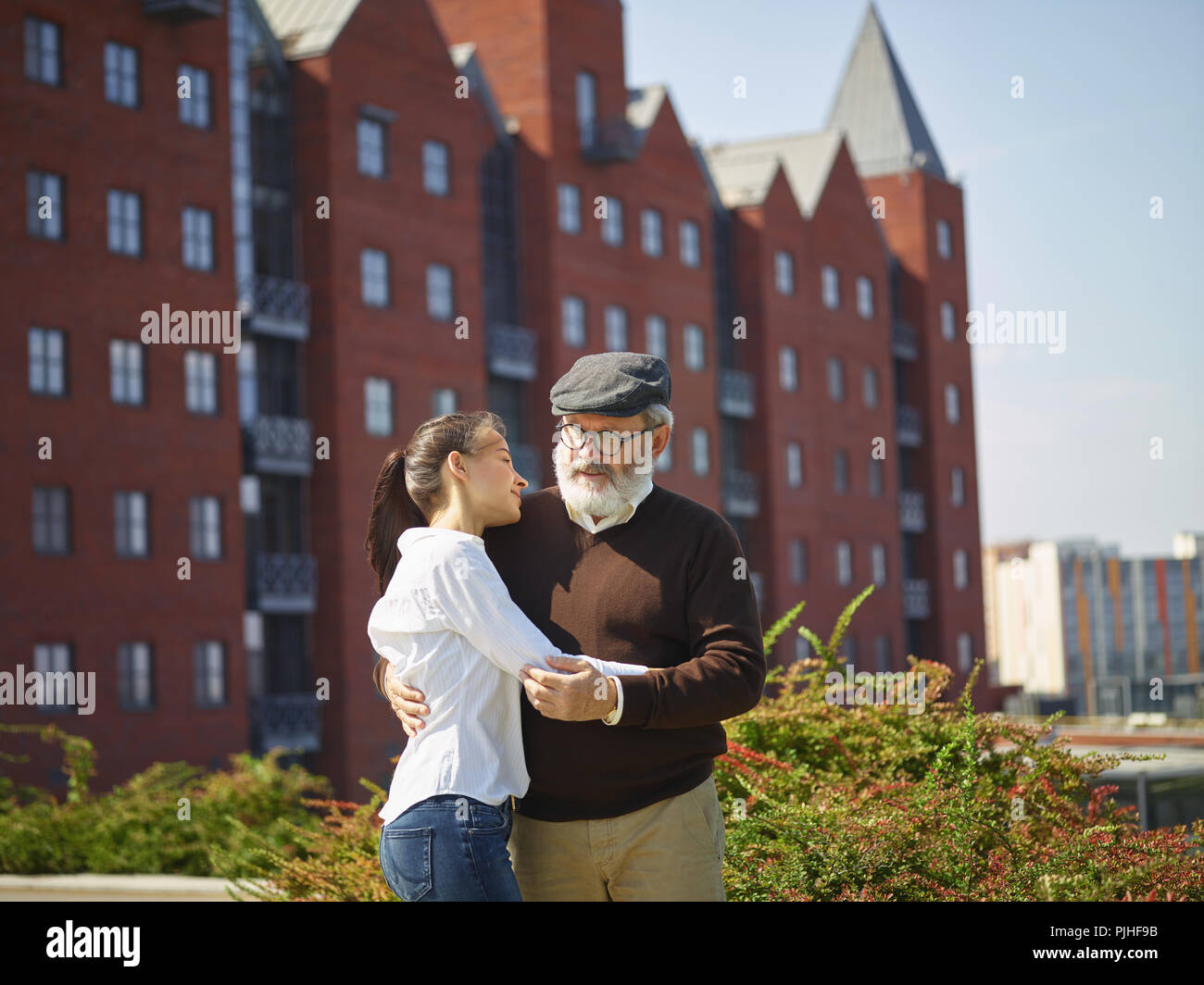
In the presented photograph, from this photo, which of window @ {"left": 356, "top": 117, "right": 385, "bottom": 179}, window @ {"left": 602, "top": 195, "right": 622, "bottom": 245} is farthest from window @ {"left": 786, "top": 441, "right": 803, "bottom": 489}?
window @ {"left": 356, "top": 117, "right": 385, "bottom": 179}

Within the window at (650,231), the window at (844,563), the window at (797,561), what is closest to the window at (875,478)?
the window at (844,563)

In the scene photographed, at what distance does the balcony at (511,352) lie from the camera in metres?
40.6

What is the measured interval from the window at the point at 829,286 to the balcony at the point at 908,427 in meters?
5.99

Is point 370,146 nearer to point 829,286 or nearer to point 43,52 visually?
point 43,52

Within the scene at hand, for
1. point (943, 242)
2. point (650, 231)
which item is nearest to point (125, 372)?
point (650, 231)

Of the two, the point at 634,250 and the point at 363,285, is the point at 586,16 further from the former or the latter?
the point at 363,285

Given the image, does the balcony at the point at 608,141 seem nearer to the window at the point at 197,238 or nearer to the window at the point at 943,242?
the window at the point at 197,238

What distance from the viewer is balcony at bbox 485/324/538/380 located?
133 feet

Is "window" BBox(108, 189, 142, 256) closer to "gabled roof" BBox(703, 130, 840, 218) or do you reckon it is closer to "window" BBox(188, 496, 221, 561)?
"window" BBox(188, 496, 221, 561)

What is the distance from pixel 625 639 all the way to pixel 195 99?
31.2m

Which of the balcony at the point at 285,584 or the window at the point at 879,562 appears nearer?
the balcony at the point at 285,584

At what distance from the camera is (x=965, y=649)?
200 ft

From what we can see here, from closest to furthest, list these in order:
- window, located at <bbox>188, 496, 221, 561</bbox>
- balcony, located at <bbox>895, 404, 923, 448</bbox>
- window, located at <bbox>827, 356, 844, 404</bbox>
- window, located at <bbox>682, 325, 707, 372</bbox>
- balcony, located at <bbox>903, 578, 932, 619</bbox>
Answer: window, located at <bbox>188, 496, 221, 561</bbox> → window, located at <bbox>682, 325, 707, 372</bbox> → window, located at <bbox>827, 356, 844, 404</bbox> → balcony, located at <bbox>903, 578, 932, 619</bbox> → balcony, located at <bbox>895, 404, 923, 448</bbox>

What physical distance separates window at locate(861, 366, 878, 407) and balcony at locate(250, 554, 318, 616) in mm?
26163
